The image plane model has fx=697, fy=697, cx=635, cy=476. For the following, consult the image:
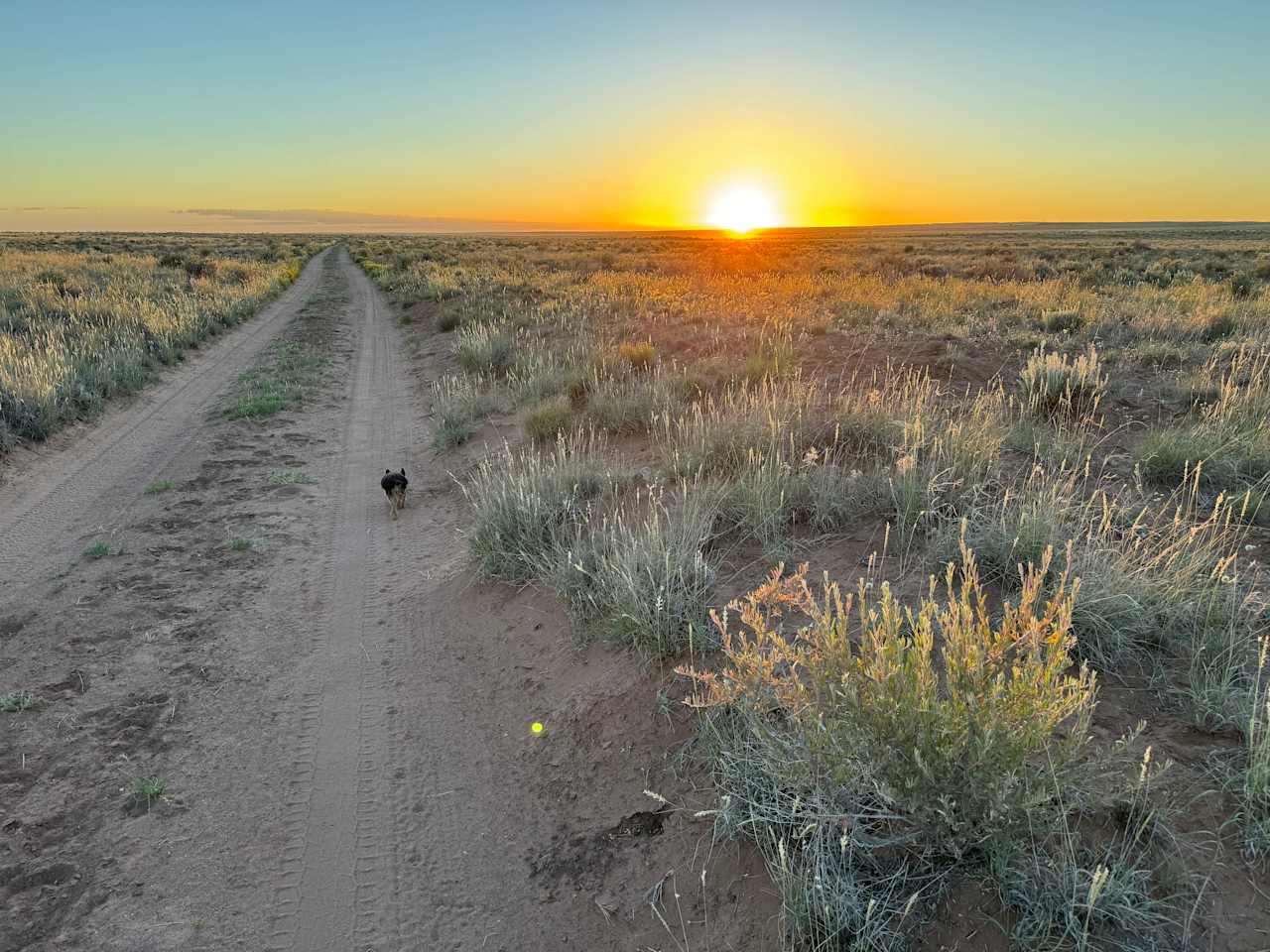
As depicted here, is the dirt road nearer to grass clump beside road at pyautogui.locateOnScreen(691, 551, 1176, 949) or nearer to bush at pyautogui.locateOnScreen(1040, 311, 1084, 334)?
grass clump beside road at pyautogui.locateOnScreen(691, 551, 1176, 949)

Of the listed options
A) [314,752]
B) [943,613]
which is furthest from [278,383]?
[943,613]

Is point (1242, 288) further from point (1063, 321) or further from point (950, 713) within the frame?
point (950, 713)

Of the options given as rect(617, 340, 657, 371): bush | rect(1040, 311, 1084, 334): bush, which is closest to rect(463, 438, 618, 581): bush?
rect(617, 340, 657, 371): bush

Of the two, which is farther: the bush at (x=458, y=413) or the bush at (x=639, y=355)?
the bush at (x=639, y=355)

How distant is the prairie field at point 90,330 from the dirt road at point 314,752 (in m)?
2.87

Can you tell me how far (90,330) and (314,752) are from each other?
1444cm

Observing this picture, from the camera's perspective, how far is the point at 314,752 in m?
3.81

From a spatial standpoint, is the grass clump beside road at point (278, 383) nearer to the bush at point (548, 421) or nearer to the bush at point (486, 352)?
the bush at point (486, 352)

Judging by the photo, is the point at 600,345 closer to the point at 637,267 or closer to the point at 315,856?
the point at 315,856

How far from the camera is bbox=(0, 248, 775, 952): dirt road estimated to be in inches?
113

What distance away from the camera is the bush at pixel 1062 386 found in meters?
7.15

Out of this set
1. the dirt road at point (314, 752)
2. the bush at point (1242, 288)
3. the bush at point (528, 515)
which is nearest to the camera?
the dirt road at point (314, 752)

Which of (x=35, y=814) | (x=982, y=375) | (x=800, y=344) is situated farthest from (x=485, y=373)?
(x=35, y=814)

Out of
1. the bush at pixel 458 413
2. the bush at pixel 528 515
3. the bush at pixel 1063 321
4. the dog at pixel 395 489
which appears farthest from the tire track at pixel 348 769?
the bush at pixel 1063 321
